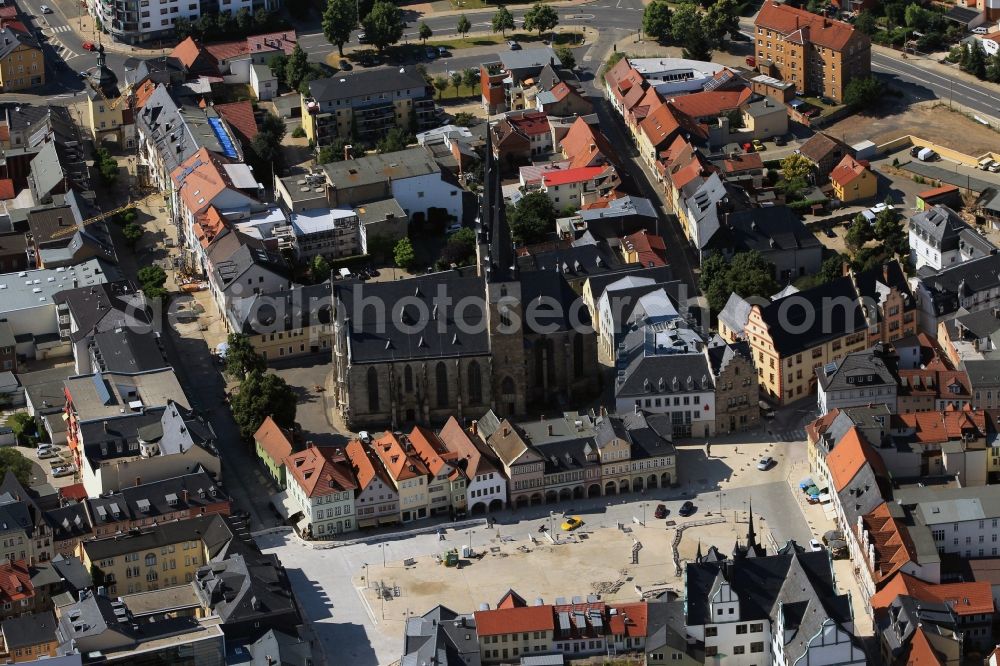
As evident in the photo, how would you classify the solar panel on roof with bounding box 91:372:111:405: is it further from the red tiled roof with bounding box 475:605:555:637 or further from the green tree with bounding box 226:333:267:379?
the red tiled roof with bounding box 475:605:555:637

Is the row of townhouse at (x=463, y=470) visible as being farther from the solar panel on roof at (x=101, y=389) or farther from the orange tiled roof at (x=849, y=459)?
the solar panel on roof at (x=101, y=389)

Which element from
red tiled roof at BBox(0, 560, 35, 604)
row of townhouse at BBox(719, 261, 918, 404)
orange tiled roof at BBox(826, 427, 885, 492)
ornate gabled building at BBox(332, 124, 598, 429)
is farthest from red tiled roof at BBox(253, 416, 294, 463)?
orange tiled roof at BBox(826, 427, 885, 492)

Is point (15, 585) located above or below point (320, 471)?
above

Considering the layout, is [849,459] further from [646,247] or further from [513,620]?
[646,247]

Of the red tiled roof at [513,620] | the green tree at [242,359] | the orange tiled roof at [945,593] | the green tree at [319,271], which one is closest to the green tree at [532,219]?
the green tree at [319,271]

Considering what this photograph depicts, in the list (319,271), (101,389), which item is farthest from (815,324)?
(101,389)

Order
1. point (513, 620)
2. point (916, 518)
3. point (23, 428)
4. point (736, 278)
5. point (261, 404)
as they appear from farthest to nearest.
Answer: point (736, 278), point (23, 428), point (261, 404), point (916, 518), point (513, 620)
